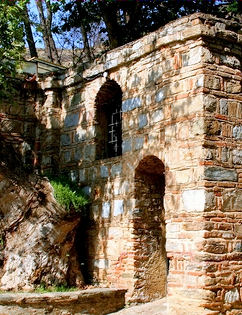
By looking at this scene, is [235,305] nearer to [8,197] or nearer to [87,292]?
[87,292]

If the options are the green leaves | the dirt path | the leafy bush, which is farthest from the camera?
the leafy bush

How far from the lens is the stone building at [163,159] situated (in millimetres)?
6035

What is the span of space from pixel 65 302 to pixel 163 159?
249 centimetres

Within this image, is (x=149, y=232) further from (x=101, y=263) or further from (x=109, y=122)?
(x=109, y=122)

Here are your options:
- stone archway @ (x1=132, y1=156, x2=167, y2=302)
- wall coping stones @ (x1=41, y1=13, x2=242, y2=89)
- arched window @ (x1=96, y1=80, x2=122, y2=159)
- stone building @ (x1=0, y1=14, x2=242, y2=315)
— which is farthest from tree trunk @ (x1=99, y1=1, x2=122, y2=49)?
stone archway @ (x1=132, y1=156, x2=167, y2=302)

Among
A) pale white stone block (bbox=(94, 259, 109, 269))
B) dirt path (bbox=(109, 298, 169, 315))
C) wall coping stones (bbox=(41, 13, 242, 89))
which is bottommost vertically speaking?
dirt path (bbox=(109, 298, 169, 315))

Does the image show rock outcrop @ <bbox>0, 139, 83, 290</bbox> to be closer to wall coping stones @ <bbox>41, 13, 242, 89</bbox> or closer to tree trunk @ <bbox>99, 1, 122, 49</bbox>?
wall coping stones @ <bbox>41, 13, 242, 89</bbox>

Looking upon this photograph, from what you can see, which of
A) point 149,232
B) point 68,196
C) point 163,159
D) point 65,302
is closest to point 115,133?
point 68,196

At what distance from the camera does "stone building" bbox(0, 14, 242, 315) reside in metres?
6.04

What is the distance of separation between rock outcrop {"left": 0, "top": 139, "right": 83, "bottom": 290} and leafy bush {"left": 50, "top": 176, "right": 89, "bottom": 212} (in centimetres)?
10

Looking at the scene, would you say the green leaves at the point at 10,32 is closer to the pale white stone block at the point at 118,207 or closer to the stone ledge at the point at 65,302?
the pale white stone block at the point at 118,207

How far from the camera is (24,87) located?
943 cm

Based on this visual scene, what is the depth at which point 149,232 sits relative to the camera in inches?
289

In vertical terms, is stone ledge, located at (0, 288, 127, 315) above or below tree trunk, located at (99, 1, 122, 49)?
below
